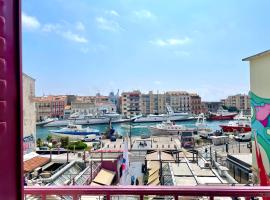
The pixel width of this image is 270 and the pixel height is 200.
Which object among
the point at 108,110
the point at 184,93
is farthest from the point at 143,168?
the point at 184,93

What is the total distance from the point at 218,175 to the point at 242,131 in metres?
24.0

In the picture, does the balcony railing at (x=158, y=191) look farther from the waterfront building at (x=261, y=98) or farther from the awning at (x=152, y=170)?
the awning at (x=152, y=170)

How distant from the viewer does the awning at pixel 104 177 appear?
12.2 metres

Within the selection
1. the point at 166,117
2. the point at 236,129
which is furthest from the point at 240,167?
the point at 166,117

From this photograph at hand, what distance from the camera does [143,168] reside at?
15.2m

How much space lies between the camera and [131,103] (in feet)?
188

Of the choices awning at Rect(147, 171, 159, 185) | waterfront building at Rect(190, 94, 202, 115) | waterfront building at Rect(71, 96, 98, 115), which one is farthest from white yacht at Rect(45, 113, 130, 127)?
awning at Rect(147, 171, 159, 185)

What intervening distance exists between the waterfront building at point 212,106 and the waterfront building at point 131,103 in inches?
566

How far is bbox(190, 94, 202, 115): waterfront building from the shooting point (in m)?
59.7

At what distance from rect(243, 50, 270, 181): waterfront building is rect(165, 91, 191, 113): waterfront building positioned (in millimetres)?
50066

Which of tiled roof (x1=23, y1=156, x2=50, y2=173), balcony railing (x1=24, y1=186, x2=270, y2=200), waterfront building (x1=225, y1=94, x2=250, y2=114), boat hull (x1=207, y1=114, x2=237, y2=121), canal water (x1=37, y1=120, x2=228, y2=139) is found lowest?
canal water (x1=37, y1=120, x2=228, y2=139)

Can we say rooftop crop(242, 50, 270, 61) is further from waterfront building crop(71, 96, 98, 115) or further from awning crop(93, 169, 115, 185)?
waterfront building crop(71, 96, 98, 115)

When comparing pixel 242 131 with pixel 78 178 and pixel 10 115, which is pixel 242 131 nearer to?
pixel 78 178

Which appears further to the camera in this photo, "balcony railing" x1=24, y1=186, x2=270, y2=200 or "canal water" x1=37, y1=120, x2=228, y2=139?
"canal water" x1=37, y1=120, x2=228, y2=139
